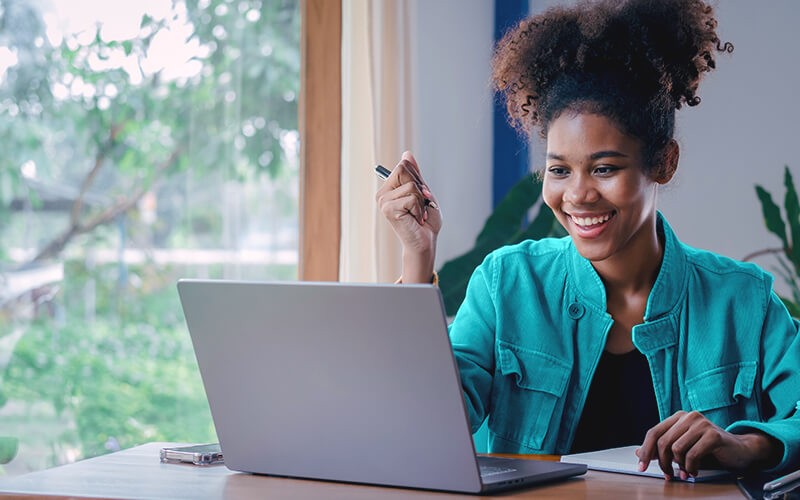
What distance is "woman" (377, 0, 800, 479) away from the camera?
4.86 ft

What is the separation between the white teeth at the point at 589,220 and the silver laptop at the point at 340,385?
0.49 meters

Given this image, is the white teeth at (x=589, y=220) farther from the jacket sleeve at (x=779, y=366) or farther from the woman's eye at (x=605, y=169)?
the jacket sleeve at (x=779, y=366)

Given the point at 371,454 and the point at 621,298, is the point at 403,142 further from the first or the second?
the point at 371,454

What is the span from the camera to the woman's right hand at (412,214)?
1557 mm

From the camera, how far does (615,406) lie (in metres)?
1.53

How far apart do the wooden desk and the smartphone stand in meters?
0.03

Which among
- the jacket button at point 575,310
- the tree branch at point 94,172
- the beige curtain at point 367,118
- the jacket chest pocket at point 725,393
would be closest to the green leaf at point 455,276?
the beige curtain at point 367,118

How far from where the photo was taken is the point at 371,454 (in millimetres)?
1026

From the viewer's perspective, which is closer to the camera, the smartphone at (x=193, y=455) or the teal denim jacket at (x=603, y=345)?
the smartphone at (x=193, y=455)

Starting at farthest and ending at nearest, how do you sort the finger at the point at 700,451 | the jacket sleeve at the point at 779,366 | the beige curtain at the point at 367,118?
1. the beige curtain at the point at 367,118
2. the jacket sleeve at the point at 779,366
3. the finger at the point at 700,451

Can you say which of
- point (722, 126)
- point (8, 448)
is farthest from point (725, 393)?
point (8, 448)

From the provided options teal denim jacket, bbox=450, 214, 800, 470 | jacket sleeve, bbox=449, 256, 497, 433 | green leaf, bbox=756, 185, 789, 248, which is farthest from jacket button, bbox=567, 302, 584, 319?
green leaf, bbox=756, 185, 789, 248

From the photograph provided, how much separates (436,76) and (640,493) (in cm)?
215

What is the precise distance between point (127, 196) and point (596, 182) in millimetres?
1822
